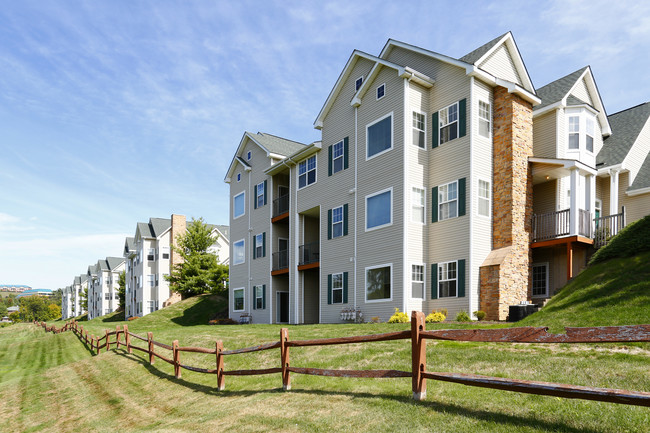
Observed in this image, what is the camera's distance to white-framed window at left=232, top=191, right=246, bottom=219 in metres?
35.0

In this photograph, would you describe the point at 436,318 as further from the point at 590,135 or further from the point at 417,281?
the point at 590,135

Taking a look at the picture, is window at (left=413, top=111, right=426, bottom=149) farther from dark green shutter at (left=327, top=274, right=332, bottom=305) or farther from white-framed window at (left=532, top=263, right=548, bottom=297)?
dark green shutter at (left=327, top=274, right=332, bottom=305)

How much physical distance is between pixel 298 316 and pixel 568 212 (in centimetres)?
1461

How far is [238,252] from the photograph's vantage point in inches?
1393

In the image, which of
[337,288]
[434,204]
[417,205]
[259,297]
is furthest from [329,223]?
[259,297]

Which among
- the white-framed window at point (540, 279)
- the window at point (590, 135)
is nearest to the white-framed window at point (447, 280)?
the white-framed window at point (540, 279)

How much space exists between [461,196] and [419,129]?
3.67m

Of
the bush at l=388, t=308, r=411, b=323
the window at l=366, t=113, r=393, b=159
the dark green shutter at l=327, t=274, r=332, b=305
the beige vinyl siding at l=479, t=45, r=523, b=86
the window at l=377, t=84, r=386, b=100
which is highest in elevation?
the beige vinyl siding at l=479, t=45, r=523, b=86

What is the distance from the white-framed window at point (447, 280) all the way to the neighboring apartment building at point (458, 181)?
0.04 metres

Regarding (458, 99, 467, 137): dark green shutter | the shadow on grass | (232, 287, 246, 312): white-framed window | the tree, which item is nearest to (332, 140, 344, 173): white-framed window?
(458, 99, 467, 137): dark green shutter

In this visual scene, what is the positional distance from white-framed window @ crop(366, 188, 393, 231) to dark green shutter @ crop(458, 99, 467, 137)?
3.64m

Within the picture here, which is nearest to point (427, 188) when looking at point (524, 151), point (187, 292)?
point (524, 151)

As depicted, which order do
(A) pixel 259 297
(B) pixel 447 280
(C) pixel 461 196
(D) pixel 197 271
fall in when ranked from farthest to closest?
1. (D) pixel 197 271
2. (A) pixel 259 297
3. (B) pixel 447 280
4. (C) pixel 461 196

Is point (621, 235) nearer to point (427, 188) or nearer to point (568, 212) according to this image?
point (568, 212)
